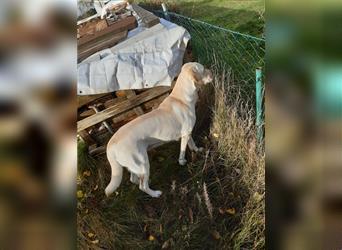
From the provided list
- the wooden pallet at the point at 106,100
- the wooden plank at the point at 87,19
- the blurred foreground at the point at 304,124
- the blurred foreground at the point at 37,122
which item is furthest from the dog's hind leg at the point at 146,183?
the wooden plank at the point at 87,19

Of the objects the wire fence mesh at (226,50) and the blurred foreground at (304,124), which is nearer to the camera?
the blurred foreground at (304,124)

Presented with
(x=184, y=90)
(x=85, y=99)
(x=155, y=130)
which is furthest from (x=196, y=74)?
(x=85, y=99)

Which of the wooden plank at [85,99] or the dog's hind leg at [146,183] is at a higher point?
the wooden plank at [85,99]

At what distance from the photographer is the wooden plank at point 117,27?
13.5 ft

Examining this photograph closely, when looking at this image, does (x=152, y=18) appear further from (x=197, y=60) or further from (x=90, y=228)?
(x=90, y=228)

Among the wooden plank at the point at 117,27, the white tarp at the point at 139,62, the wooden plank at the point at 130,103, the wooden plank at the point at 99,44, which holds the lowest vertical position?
the wooden plank at the point at 130,103

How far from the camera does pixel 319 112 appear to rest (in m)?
4.01

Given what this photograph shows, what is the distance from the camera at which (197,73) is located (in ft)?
13.5

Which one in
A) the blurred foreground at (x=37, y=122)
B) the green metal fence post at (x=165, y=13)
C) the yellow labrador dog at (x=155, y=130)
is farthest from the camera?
the green metal fence post at (x=165, y=13)

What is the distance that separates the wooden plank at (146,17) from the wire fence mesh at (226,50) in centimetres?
4

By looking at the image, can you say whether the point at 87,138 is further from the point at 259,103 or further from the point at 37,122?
the point at 259,103

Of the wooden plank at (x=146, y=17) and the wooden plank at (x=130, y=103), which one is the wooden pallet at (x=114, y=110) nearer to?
the wooden plank at (x=130, y=103)

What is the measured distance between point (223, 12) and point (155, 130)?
3.08 ft

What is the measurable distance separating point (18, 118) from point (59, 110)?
0.26 metres
